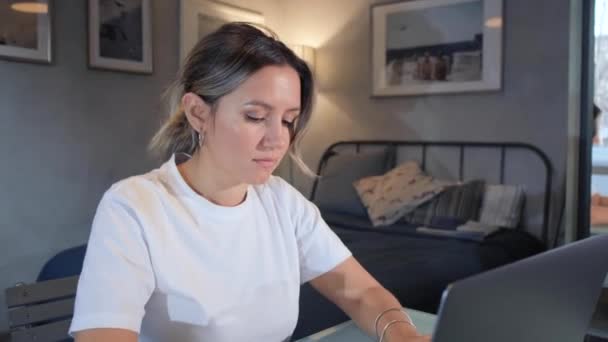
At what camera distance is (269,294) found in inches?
43.8

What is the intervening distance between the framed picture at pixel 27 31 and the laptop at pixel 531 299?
2.62 metres

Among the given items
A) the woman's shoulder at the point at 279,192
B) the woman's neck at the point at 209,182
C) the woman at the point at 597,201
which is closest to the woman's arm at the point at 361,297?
the woman's shoulder at the point at 279,192

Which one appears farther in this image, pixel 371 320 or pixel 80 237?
pixel 80 237

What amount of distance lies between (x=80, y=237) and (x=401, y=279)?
1767 millimetres

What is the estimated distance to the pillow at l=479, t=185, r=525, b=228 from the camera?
3072mm

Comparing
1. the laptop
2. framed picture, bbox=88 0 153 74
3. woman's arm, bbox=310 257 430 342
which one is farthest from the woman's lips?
framed picture, bbox=88 0 153 74

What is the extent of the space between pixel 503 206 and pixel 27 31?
2.59m

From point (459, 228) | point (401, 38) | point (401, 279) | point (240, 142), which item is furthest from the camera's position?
point (401, 38)

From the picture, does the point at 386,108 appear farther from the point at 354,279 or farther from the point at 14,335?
the point at 14,335

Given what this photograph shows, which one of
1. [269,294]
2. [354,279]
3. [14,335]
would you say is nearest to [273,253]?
[269,294]

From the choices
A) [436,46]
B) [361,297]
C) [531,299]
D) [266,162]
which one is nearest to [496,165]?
[436,46]

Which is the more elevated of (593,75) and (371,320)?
(593,75)

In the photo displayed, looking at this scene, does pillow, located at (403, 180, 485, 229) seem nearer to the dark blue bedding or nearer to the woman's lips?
the dark blue bedding

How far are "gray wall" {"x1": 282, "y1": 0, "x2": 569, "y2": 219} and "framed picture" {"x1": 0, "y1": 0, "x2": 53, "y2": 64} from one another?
154 cm
